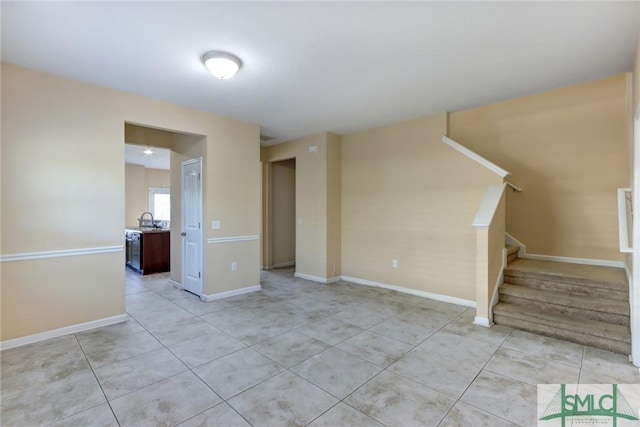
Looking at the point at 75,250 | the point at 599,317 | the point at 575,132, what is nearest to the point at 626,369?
the point at 599,317

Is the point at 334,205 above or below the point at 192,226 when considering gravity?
above

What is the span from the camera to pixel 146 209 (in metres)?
9.66

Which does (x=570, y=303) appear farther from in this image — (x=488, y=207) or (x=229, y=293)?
(x=229, y=293)

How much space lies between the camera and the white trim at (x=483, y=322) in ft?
11.0

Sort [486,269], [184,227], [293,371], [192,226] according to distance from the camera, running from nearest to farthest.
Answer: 1. [293,371]
2. [486,269]
3. [192,226]
4. [184,227]

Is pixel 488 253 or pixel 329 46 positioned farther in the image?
pixel 488 253

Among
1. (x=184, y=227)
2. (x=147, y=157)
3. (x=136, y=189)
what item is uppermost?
(x=147, y=157)

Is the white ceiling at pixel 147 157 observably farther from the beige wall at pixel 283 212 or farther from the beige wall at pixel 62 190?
the beige wall at pixel 62 190

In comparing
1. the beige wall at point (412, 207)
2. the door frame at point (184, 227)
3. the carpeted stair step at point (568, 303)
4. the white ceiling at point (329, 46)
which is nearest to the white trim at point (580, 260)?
the carpeted stair step at point (568, 303)

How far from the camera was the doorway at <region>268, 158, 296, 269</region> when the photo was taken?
267 inches

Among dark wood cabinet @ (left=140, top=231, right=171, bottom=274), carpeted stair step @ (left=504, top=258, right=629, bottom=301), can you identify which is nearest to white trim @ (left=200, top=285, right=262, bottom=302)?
dark wood cabinet @ (left=140, top=231, right=171, bottom=274)

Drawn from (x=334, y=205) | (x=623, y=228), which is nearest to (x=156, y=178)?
(x=334, y=205)

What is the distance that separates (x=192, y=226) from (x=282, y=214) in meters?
2.56

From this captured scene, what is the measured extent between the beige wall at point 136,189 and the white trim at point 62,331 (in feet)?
20.7
